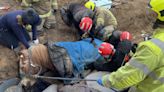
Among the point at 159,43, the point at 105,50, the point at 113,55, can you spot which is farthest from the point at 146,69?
the point at 113,55

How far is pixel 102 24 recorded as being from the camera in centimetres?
743

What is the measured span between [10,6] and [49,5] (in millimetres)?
1072

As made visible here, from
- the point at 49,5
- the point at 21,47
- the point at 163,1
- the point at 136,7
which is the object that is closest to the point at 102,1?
the point at 136,7

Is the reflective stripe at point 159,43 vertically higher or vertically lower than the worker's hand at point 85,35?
higher

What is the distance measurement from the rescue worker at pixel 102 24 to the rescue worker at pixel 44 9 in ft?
2.77

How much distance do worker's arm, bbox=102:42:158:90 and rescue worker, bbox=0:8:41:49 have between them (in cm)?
259

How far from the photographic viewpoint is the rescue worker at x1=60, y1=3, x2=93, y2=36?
278 inches

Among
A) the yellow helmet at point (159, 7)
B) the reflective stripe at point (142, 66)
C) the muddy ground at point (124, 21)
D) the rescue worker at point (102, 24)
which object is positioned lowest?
the muddy ground at point (124, 21)

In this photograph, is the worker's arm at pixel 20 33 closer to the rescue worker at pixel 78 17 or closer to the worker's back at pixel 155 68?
the rescue worker at pixel 78 17

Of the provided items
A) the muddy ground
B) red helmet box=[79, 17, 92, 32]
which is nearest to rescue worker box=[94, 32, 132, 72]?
red helmet box=[79, 17, 92, 32]

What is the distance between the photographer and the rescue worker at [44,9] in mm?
7574

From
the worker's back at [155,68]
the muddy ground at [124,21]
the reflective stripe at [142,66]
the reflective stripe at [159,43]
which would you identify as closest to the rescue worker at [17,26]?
the muddy ground at [124,21]

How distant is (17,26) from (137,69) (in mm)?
3129

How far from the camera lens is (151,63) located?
149 inches
